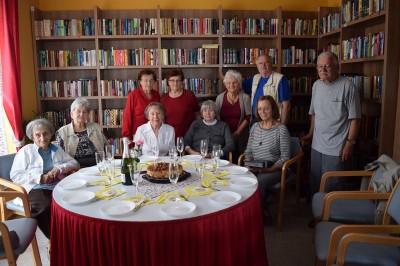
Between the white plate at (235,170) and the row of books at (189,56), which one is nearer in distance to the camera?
the white plate at (235,170)

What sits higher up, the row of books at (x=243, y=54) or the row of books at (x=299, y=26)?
the row of books at (x=299, y=26)

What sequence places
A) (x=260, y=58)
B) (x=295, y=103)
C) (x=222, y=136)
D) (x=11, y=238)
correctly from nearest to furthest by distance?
(x=11, y=238), (x=222, y=136), (x=260, y=58), (x=295, y=103)

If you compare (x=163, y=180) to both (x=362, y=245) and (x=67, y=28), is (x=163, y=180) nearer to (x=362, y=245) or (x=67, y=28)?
(x=362, y=245)

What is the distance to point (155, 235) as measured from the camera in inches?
68.2

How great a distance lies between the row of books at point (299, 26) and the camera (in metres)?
4.91

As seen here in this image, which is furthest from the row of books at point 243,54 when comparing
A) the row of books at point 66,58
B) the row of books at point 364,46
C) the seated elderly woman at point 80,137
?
the seated elderly woman at point 80,137

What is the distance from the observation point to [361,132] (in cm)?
384

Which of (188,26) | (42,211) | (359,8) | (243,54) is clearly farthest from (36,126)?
(359,8)

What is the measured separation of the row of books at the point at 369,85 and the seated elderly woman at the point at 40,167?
3033 mm

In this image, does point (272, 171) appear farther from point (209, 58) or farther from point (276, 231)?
point (209, 58)

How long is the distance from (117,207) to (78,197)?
0.32 meters

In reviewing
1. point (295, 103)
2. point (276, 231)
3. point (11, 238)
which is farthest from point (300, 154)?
point (11, 238)

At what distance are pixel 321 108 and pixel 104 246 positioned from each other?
7.82 feet

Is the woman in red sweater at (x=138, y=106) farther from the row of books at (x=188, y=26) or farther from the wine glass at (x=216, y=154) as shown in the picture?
the wine glass at (x=216, y=154)
